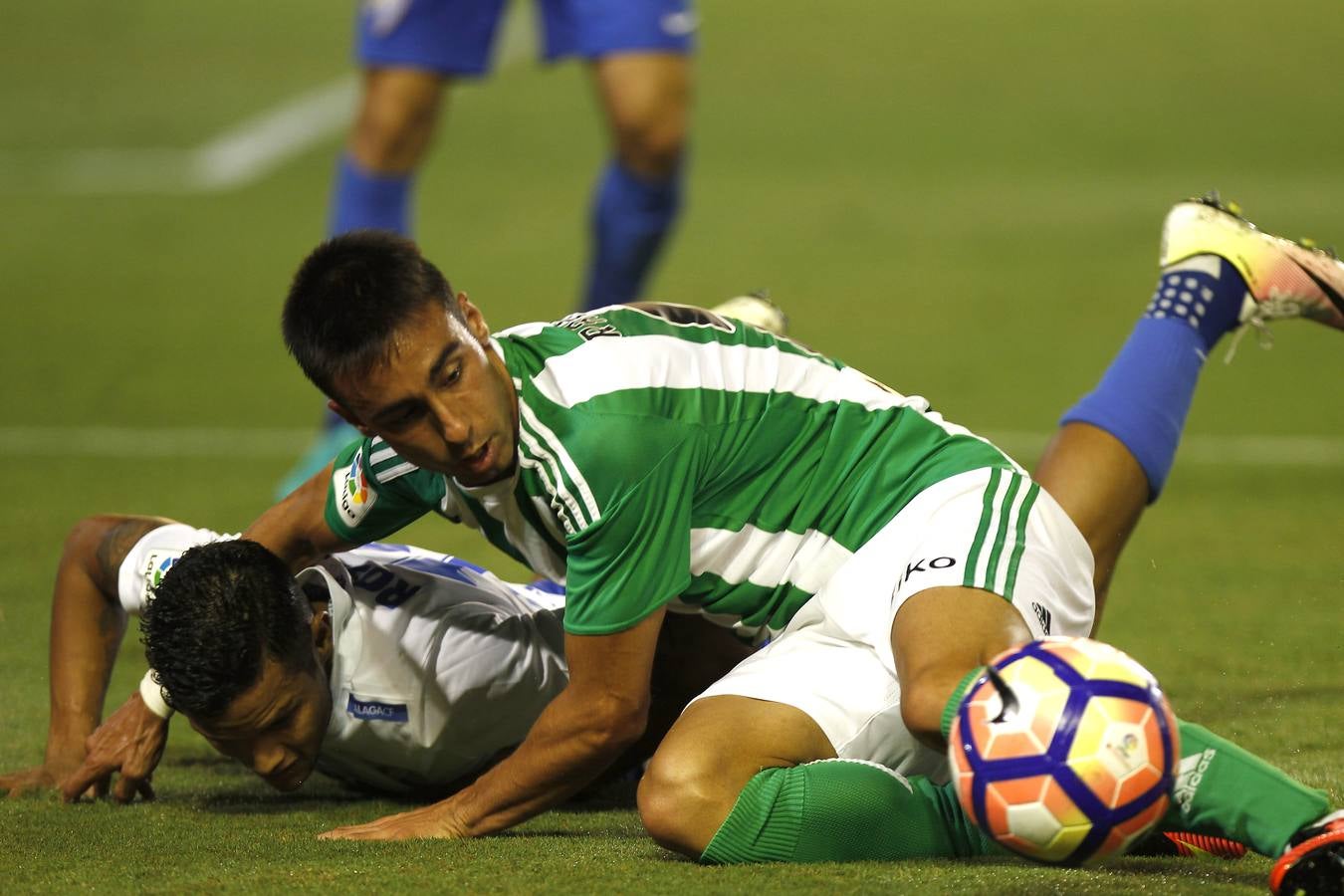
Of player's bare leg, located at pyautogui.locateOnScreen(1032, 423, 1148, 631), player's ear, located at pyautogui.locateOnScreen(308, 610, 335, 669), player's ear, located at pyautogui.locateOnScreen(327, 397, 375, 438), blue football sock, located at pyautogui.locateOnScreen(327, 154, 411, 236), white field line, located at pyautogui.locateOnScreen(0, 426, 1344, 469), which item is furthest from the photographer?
white field line, located at pyautogui.locateOnScreen(0, 426, 1344, 469)

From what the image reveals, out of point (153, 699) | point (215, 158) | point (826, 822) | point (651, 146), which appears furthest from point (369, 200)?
point (215, 158)

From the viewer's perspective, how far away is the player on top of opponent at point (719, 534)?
9.79 ft

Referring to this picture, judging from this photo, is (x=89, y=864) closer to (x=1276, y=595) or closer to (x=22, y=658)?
(x=22, y=658)

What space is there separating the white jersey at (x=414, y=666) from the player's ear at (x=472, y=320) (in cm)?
Result: 68

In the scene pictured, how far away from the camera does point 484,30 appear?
621 cm

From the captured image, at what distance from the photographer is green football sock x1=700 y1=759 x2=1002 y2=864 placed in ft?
9.74

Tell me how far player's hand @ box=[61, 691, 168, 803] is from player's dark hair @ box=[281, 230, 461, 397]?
0.77m

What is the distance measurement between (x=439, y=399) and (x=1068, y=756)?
1.04m

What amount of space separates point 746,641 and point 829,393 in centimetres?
50

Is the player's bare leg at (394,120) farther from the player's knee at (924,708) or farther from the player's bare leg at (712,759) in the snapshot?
the player's knee at (924,708)

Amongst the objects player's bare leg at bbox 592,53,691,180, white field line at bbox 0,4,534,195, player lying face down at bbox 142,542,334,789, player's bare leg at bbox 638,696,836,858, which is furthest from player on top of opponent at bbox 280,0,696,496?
white field line at bbox 0,4,534,195

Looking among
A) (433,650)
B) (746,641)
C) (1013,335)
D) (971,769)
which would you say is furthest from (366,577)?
(1013,335)

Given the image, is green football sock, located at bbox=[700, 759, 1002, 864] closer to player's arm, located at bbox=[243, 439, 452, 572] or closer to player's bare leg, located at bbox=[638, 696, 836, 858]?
player's bare leg, located at bbox=[638, 696, 836, 858]

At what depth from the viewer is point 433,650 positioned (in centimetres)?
358
